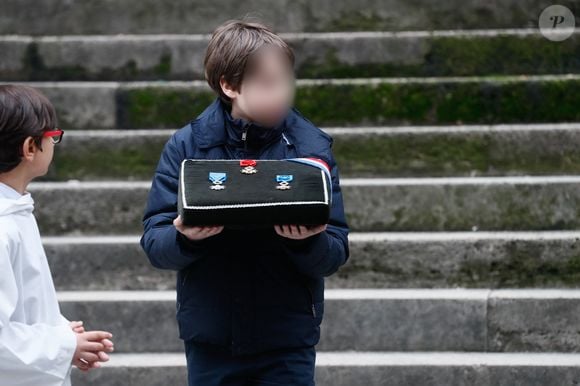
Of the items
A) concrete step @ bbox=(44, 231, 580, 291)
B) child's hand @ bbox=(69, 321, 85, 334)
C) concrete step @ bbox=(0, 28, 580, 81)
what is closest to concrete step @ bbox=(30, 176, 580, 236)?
concrete step @ bbox=(44, 231, 580, 291)

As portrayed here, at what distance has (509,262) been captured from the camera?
5141 mm

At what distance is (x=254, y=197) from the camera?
2.80 m

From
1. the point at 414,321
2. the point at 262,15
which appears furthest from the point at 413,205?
the point at 262,15

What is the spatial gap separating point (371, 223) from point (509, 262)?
71 centimetres

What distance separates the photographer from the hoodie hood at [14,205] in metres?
2.83

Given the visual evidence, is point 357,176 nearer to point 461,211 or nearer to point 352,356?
point 461,211

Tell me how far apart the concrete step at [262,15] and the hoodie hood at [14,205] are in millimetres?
4032

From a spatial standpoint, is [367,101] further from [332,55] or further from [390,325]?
[390,325]

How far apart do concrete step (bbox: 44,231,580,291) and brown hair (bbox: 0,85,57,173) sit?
2345mm

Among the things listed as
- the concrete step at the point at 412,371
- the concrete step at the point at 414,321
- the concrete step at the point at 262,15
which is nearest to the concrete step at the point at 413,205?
the concrete step at the point at 414,321

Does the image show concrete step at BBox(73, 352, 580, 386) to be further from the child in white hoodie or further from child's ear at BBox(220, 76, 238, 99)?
child's ear at BBox(220, 76, 238, 99)

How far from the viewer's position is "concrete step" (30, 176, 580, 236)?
17.6 feet

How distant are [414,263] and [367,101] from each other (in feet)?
4.01

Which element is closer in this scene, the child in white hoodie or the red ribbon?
the child in white hoodie
